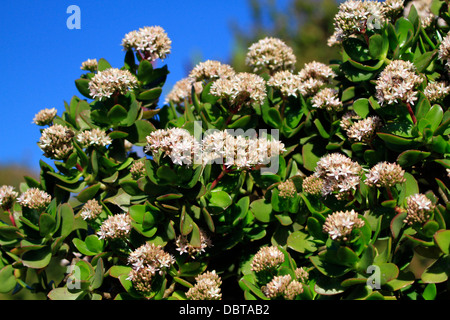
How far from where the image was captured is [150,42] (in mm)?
2439

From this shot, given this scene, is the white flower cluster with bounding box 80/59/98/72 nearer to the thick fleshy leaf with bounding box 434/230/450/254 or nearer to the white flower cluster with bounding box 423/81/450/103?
the white flower cluster with bounding box 423/81/450/103

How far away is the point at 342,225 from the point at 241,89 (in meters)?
0.94

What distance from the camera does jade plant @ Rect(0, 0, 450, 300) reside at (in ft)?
5.59

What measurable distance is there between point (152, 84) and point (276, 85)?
77 centimetres

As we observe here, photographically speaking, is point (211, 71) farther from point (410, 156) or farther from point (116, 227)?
point (410, 156)

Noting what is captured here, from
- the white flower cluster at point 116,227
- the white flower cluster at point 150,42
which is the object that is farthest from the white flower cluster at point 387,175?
the white flower cluster at point 150,42

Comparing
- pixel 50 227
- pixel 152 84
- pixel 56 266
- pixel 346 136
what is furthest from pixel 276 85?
pixel 56 266

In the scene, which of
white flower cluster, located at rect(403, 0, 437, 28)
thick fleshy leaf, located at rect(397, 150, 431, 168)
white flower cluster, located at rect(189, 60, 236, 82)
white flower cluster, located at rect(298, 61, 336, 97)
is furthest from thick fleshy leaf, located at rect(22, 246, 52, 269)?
white flower cluster, located at rect(403, 0, 437, 28)

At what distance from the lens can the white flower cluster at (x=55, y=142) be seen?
7.34 ft

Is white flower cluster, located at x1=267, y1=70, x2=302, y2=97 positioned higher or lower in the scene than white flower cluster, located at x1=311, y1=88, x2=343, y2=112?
higher

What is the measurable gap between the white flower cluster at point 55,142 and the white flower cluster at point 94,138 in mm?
131

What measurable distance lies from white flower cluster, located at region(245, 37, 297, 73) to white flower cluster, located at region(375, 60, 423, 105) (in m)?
0.92
